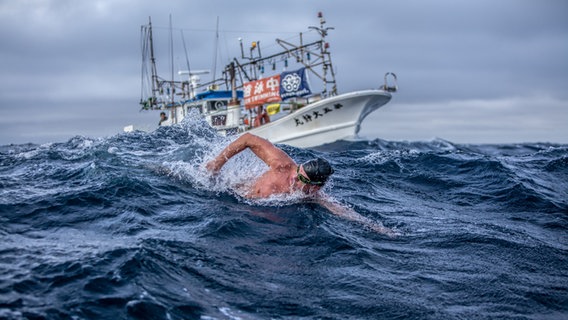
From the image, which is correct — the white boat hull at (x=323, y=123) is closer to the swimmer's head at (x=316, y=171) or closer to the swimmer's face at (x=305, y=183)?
the swimmer's face at (x=305, y=183)

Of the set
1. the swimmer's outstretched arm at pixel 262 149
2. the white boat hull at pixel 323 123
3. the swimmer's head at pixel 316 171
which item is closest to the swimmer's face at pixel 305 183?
the swimmer's head at pixel 316 171

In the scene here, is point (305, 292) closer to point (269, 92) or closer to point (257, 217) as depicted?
point (257, 217)

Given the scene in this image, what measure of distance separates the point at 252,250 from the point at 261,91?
22.6 m

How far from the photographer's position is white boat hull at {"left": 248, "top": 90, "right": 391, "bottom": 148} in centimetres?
2636

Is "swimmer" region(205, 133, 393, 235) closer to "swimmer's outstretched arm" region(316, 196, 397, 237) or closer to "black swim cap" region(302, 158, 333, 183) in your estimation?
"swimmer's outstretched arm" region(316, 196, 397, 237)

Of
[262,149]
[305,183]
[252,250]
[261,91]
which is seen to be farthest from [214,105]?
[252,250]

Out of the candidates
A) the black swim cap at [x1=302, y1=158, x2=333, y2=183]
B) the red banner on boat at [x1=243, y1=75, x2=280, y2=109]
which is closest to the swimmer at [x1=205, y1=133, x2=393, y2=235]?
the black swim cap at [x1=302, y1=158, x2=333, y2=183]

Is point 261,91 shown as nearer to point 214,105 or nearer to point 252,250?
point 214,105

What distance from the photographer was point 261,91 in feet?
90.2

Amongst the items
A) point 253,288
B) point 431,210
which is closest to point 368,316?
point 253,288

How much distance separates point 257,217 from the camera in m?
6.64

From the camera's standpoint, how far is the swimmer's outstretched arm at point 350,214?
6691 millimetres

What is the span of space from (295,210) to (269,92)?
20.7 meters

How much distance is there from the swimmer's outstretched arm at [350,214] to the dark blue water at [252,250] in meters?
0.20
